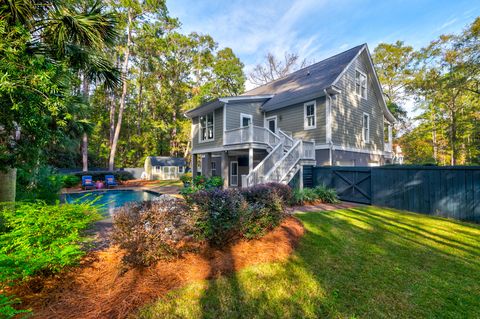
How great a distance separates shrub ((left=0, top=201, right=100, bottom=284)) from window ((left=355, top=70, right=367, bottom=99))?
1613cm

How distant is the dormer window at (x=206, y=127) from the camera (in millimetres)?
15234

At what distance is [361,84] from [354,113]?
2450 millimetres

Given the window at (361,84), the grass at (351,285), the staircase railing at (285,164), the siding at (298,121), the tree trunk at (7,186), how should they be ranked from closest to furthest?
the grass at (351,285) < the tree trunk at (7,186) < the staircase railing at (285,164) < the siding at (298,121) < the window at (361,84)

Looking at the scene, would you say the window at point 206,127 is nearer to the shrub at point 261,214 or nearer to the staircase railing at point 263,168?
the staircase railing at point 263,168

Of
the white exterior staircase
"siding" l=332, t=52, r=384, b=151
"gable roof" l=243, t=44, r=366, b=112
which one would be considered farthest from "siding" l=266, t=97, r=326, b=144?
the white exterior staircase

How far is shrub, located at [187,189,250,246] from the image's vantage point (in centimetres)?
381

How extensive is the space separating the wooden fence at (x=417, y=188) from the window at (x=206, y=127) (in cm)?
852

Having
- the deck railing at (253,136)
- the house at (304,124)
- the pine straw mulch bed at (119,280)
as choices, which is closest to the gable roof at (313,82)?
the house at (304,124)

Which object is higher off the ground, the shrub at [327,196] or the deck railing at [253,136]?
the deck railing at [253,136]

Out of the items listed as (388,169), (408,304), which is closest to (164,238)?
(408,304)

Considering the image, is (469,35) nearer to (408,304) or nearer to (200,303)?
(408,304)

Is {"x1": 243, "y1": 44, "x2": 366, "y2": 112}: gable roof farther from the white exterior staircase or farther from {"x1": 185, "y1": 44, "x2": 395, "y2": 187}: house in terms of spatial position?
the white exterior staircase

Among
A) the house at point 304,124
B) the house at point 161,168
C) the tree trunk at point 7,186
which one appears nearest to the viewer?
the tree trunk at point 7,186

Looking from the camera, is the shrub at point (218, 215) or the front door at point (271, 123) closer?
the shrub at point (218, 215)
